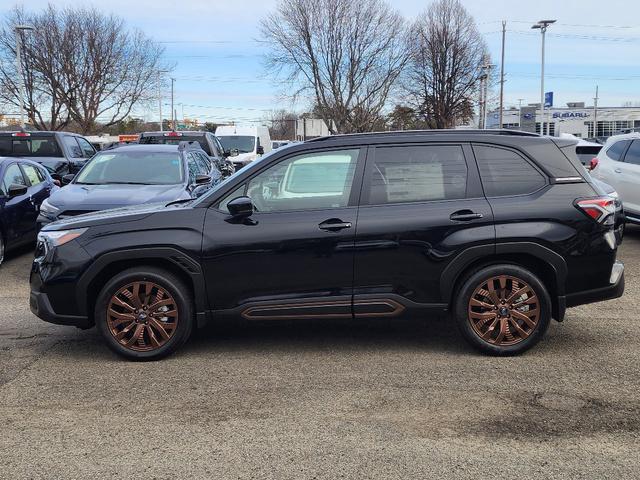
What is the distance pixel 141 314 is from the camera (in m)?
4.92

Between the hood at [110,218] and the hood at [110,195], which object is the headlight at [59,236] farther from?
the hood at [110,195]

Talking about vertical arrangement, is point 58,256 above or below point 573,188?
below

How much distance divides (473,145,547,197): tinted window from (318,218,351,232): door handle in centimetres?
116

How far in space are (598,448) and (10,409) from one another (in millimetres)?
3648

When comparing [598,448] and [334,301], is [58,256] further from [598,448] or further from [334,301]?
[598,448]

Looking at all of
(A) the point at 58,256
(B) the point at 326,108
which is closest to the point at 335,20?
(B) the point at 326,108

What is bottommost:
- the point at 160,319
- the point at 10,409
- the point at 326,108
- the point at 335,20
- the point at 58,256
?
the point at 10,409

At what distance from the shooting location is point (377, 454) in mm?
3449

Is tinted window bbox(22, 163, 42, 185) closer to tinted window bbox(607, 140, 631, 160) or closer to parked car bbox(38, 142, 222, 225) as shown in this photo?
parked car bbox(38, 142, 222, 225)

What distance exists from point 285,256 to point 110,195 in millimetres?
4007

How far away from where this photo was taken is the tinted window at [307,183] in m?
4.96

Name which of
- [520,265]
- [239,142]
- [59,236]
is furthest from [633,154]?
[239,142]

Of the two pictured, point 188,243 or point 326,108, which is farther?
point 326,108

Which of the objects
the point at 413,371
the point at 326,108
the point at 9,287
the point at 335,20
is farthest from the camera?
the point at 326,108
